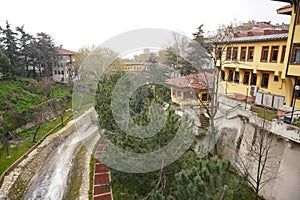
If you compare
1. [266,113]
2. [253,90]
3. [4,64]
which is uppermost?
[4,64]

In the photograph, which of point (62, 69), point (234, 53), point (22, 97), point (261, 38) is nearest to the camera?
point (261, 38)

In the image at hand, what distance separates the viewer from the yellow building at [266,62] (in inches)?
352

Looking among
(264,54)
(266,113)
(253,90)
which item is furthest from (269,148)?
(264,54)

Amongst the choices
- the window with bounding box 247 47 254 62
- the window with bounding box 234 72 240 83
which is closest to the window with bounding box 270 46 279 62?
the window with bounding box 247 47 254 62

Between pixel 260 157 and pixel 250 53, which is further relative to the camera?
pixel 250 53

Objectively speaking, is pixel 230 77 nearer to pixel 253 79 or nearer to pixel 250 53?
pixel 253 79

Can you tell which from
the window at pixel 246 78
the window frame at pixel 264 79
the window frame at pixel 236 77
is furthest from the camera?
the window frame at pixel 236 77

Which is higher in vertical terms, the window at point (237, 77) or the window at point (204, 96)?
the window at point (237, 77)

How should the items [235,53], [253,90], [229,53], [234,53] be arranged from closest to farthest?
[253,90] < [235,53] < [234,53] < [229,53]

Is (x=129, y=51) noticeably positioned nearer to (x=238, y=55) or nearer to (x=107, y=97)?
(x=107, y=97)

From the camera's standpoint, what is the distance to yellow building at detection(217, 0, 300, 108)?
8945 mm

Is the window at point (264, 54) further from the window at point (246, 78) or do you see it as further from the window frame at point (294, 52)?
the window frame at point (294, 52)

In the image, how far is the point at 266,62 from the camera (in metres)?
11.4

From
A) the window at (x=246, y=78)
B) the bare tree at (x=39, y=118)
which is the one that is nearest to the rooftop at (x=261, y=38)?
the window at (x=246, y=78)
